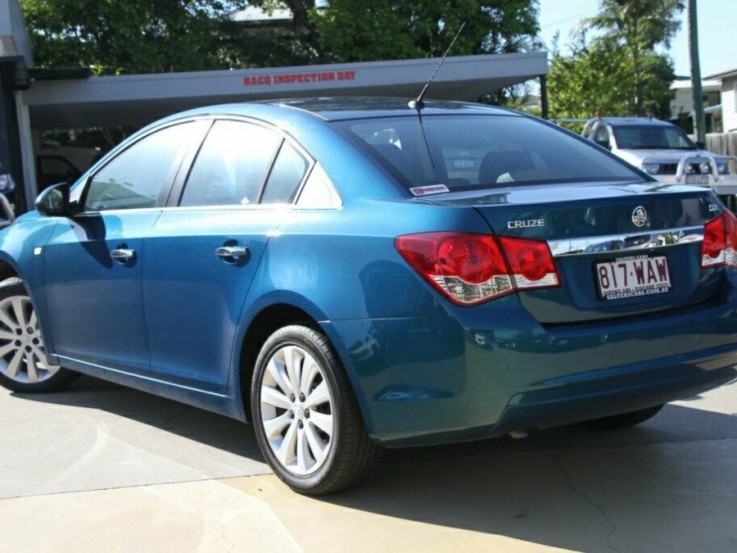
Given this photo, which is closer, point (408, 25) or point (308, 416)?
point (308, 416)

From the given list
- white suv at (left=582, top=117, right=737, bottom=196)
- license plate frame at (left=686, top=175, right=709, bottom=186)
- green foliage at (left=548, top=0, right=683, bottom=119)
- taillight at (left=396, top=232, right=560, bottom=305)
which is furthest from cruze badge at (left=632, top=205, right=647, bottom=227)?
green foliage at (left=548, top=0, right=683, bottom=119)

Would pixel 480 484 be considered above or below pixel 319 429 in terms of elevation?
below

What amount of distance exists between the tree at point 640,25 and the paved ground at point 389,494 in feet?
146

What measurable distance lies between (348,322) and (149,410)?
238 cm

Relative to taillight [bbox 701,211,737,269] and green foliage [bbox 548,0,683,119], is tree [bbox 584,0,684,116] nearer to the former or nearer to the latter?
green foliage [bbox 548,0,683,119]

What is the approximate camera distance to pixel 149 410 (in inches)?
225

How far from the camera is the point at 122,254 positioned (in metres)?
4.96

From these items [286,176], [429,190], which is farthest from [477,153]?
[286,176]

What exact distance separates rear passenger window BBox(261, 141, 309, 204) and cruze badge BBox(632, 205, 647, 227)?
4.49 feet

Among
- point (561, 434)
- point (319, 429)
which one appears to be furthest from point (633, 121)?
point (319, 429)

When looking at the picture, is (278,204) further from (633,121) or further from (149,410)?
(633,121)

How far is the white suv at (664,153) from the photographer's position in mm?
14922

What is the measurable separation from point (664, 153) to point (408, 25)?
13971mm

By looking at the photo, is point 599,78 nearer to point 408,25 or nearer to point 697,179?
point 408,25
